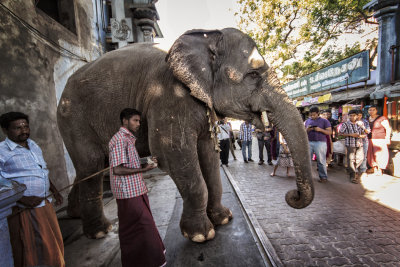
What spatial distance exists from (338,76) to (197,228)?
11.6 m

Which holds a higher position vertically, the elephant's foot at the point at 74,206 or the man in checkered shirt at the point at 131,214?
the man in checkered shirt at the point at 131,214

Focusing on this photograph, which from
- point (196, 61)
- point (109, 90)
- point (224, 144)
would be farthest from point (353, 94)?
point (109, 90)

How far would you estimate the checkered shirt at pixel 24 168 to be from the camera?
6.56 feet

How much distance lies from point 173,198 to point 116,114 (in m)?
2.27

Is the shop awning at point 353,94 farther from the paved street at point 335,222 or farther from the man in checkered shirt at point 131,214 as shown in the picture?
the man in checkered shirt at point 131,214

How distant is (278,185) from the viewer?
5324 mm

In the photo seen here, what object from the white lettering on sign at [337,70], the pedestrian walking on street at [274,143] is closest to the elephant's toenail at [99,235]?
the pedestrian walking on street at [274,143]

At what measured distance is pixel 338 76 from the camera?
10.7 meters

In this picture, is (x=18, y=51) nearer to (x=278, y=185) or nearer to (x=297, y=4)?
(x=278, y=185)

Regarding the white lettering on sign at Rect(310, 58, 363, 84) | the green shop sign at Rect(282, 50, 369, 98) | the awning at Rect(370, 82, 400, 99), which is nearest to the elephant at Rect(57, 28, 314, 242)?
the awning at Rect(370, 82, 400, 99)

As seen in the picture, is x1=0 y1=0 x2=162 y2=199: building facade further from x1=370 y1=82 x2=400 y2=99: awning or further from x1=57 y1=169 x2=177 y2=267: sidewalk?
x1=370 y1=82 x2=400 y2=99: awning

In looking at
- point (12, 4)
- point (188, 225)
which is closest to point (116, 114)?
point (188, 225)

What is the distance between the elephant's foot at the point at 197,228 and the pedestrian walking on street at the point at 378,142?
5751mm

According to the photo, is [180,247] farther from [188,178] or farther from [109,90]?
[109,90]
